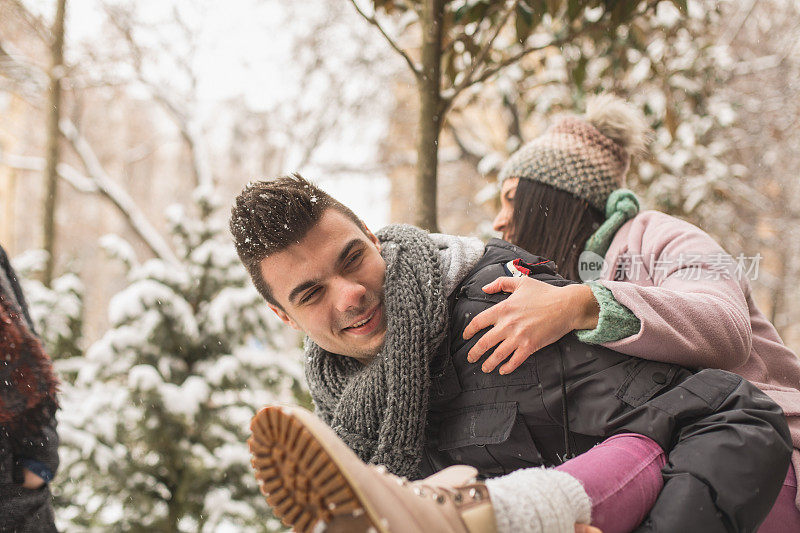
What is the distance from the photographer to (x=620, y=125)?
269 cm

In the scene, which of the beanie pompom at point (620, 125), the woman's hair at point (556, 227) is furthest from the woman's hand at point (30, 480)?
the beanie pompom at point (620, 125)

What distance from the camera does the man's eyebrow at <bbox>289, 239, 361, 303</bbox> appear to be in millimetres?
1729

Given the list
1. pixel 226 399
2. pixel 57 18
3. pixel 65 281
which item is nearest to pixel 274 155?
pixel 57 18

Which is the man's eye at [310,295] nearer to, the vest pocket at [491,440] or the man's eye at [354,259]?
the man's eye at [354,259]

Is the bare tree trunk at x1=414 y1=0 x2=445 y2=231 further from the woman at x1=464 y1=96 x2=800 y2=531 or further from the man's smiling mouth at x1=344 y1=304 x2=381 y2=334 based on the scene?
the man's smiling mouth at x1=344 y1=304 x2=381 y2=334

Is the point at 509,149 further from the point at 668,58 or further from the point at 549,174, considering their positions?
the point at 549,174

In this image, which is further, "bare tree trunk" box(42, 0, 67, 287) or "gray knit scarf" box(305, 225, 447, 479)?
"bare tree trunk" box(42, 0, 67, 287)

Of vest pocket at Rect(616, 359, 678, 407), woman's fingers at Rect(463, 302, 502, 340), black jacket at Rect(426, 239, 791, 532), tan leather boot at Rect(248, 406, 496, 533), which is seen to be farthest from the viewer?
woman's fingers at Rect(463, 302, 502, 340)

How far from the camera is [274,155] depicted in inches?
385

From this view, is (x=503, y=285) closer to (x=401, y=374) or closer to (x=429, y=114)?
(x=401, y=374)

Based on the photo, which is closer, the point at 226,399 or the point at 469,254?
the point at 469,254

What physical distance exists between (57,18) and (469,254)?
480cm

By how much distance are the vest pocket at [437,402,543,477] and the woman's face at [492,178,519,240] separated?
1.05 meters

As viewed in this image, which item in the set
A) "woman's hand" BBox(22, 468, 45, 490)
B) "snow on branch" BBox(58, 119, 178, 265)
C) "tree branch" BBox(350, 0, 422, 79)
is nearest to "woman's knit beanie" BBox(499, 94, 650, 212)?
"tree branch" BBox(350, 0, 422, 79)
